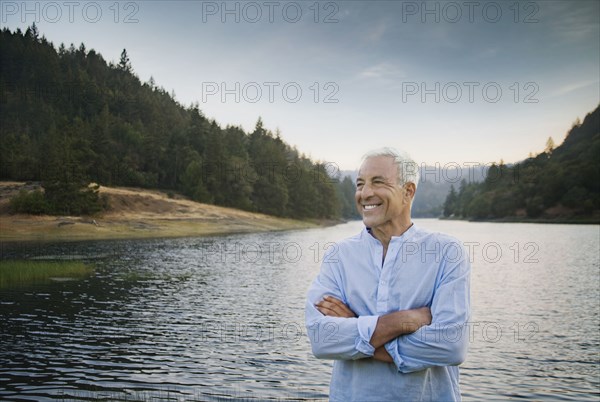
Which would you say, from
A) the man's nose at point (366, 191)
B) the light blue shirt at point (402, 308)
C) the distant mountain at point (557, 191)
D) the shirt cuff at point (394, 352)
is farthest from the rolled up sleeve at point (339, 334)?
the distant mountain at point (557, 191)

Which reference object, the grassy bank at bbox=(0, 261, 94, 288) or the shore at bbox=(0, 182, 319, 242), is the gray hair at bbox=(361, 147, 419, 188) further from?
the shore at bbox=(0, 182, 319, 242)

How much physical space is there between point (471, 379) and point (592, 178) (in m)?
166

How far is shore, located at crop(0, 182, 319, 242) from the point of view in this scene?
64875 millimetres

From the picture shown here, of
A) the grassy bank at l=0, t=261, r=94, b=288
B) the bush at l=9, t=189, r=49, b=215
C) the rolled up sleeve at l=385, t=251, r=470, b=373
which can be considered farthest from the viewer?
the bush at l=9, t=189, r=49, b=215

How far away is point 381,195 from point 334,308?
0.98 meters

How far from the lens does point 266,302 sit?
2517cm

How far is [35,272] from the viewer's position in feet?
97.7

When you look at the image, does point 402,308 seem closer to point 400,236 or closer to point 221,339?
point 400,236

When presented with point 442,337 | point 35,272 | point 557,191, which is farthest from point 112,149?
point 557,191

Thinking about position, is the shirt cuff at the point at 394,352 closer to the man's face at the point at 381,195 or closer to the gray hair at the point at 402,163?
the man's face at the point at 381,195

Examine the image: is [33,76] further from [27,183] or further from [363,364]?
[363,364]

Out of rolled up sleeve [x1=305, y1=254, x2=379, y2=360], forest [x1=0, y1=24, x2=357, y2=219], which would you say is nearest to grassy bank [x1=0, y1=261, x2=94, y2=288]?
rolled up sleeve [x1=305, y1=254, x2=379, y2=360]

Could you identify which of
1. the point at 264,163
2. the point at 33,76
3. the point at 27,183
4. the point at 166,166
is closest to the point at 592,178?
the point at 264,163

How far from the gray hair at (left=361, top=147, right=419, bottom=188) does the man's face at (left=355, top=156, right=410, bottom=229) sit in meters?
0.03
